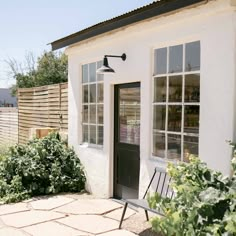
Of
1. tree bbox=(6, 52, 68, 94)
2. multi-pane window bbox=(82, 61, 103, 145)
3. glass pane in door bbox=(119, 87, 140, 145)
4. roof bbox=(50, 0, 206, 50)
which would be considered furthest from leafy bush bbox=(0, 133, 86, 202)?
tree bbox=(6, 52, 68, 94)

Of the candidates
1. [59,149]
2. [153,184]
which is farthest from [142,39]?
[59,149]

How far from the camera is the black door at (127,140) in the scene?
586cm

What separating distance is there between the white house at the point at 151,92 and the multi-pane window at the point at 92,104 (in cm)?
2

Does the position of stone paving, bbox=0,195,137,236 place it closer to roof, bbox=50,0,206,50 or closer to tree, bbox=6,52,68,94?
roof, bbox=50,0,206,50

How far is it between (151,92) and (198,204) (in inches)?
97.6

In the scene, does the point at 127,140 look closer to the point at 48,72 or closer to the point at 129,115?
the point at 129,115

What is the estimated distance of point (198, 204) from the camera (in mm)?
3148

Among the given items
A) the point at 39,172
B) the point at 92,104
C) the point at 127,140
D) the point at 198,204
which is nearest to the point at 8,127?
the point at 39,172

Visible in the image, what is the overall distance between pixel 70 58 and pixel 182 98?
377 centimetres

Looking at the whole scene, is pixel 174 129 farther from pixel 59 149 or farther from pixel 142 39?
pixel 59 149

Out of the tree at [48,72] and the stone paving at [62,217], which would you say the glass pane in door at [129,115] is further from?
the tree at [48,72]

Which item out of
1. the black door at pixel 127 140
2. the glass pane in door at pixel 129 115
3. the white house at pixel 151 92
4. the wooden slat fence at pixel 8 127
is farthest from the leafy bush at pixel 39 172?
the wooden slat fence at pixel 8 127

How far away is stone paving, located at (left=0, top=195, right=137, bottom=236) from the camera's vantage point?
4762mm

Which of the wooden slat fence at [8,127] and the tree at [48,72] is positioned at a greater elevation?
the tree at [48,72]
